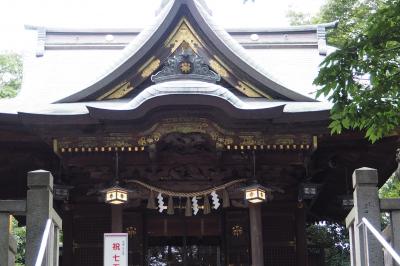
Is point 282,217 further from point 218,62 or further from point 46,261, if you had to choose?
point 46,261

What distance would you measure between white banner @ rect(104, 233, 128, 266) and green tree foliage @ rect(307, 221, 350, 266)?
13454 millimetres

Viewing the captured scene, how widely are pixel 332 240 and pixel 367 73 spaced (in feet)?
51.5

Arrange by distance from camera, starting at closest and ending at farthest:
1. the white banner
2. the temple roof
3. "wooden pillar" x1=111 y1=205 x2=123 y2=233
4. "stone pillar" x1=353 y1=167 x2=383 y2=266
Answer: "stone pillar" x1=353 y1=167 x2=383 y2=266
the white banner
the temple roof
"wooden pillar" x1=111 y1=205 x2=123 y2=233

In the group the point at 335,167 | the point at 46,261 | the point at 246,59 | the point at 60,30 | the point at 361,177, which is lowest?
the point at 46,261

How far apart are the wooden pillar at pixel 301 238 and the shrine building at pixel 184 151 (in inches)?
0.7

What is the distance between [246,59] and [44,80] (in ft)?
15.7

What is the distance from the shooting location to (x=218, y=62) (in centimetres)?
1122

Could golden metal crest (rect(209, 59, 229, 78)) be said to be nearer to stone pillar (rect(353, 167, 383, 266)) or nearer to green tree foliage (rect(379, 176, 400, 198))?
stone pillar (rect(353, 167, 383, 266))

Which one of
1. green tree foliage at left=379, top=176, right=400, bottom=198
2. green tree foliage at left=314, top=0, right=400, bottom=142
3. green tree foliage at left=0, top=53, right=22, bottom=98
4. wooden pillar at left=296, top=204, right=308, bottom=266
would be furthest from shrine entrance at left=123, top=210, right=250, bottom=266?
green tree foliage at left=0, top=53, right=22, bottom=98

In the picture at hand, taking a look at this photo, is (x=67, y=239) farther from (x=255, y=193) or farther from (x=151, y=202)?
(x=255, y=193)

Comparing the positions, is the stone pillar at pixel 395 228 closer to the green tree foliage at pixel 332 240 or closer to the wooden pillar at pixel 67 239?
the wooden pillar at pixel 67 239

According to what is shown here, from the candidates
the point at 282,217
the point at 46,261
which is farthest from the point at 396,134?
the point at 46,261

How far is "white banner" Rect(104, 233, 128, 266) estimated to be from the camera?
8.07m

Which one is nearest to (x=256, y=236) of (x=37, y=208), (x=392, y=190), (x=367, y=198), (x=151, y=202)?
(x=151, y=202)
